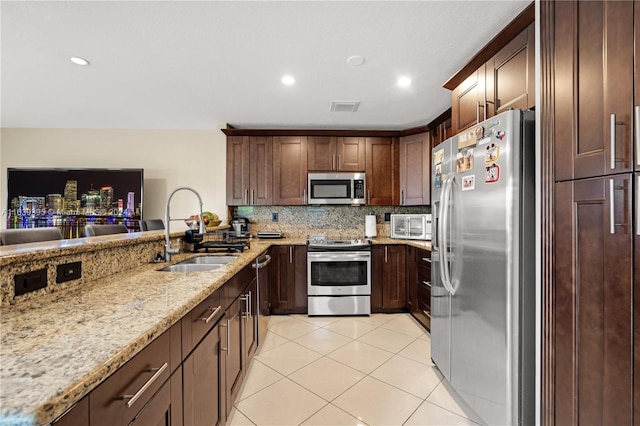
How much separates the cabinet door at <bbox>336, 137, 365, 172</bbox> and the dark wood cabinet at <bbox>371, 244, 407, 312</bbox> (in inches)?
43.0

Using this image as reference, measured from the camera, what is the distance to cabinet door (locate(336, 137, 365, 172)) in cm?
375

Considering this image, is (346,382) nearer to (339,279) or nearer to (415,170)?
(339,279)

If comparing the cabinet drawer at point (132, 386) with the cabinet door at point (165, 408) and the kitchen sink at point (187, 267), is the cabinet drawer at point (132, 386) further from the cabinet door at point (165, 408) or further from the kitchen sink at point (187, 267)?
the kitchen sink at point (187, 267)

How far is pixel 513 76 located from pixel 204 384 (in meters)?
2.36

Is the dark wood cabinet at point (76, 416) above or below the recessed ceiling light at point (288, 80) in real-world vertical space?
below

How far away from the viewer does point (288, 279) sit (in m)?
3.37

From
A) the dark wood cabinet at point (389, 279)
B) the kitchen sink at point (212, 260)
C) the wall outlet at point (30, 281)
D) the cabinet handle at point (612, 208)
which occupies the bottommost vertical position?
the dark wood cabinet at point (389, 279)

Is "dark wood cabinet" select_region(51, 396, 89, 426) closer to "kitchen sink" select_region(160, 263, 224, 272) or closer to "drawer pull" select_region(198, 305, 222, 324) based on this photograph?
"drawer pull" select_region(198, 305, 222, 324)

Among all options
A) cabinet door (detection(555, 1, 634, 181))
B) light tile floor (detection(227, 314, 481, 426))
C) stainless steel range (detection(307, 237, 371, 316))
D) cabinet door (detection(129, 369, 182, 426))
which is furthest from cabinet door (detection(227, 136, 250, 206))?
cabinet door (detection(555, 1, 634, 181))

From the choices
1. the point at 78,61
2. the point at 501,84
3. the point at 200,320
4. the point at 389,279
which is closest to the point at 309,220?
the point at 389,279

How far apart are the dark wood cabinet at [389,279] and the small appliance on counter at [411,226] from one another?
207mm

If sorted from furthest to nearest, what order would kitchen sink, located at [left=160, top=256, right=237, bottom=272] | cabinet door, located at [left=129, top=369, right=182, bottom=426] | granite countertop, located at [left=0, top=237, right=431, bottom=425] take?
1. kitchen sink, located at [left=160, top=256, right=237, bottom=272]
2. cabinet door, located at [left=129, top=369, right=182, bottom=426]
3. granite countertop, located at [left=0, top=237, right=431, bottom=425]

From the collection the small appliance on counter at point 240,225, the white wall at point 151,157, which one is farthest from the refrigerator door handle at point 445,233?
the white wall at point 151,157

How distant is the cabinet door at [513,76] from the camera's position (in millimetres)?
1654
